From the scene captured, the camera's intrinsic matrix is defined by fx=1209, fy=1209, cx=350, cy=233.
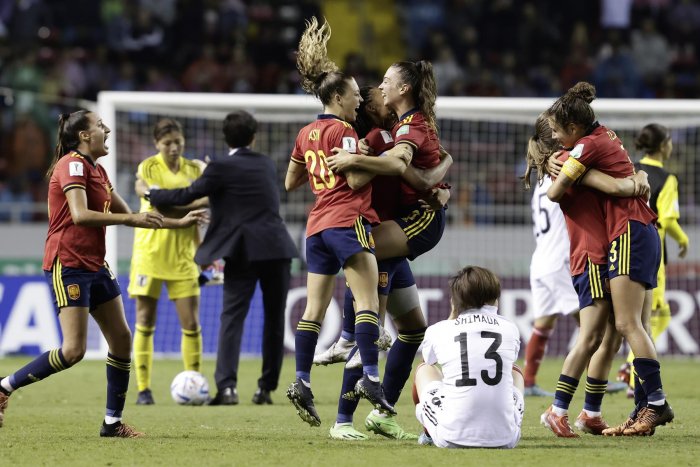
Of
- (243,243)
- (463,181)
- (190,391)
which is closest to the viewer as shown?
(190,391)

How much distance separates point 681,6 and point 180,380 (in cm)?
1514

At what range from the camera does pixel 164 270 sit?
10.1 meters

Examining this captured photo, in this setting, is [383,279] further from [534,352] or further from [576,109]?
[534,352]

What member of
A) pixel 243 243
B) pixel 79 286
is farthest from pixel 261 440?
pixel 243 243

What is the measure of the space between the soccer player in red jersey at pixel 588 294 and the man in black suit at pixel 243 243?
316cm

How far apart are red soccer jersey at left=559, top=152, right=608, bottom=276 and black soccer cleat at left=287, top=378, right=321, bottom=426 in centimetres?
185

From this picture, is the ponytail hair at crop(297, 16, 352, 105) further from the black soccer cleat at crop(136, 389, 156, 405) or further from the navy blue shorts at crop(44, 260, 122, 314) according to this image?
the black soccer cleat at crop(136, 389, 156, 405)

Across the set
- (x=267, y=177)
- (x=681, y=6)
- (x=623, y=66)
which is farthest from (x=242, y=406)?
(x=681, y=6)

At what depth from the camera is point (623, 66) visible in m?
20.8

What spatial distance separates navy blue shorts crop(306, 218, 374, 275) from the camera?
269 inches

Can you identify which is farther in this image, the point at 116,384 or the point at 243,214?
the point at 243,214

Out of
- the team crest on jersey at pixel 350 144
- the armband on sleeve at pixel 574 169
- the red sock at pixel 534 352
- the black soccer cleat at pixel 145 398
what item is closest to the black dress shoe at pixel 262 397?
the black soccer cleat at pixel 145 398

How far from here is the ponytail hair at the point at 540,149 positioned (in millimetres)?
7695

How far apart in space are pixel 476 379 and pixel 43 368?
2759 mm
